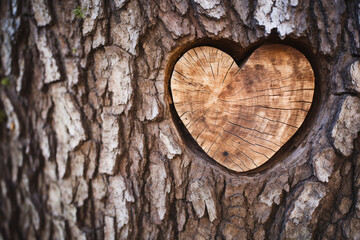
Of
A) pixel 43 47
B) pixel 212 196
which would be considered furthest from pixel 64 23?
pixel 212 196

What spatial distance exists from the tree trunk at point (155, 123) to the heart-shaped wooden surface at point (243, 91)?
85mm

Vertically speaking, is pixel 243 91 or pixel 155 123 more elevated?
pixel 243 91

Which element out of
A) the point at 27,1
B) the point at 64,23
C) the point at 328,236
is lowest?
the point at 328,236

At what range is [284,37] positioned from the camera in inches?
48.1

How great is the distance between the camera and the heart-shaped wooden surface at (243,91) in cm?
129

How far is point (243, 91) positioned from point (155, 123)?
568 millimetres

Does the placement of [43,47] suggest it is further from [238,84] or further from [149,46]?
[238,84]

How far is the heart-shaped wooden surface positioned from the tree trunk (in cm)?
9

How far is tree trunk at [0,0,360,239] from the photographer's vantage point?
1253mm

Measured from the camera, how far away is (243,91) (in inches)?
51.3

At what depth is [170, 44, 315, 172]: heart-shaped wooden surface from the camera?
1295 millimetres

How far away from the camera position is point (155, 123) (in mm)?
1325

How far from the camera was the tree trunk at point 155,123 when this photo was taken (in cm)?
125

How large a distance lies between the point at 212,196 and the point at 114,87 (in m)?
0.89
